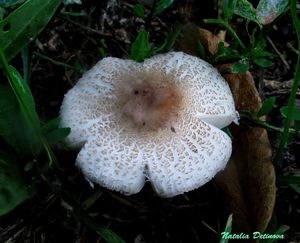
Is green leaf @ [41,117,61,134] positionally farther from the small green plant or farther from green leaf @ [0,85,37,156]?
the small green plant

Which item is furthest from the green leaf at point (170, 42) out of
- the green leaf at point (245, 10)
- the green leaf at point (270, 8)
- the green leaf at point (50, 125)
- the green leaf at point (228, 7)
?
the green leaf at point (50, 125)

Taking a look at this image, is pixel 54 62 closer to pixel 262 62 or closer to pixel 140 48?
pixel 140 48

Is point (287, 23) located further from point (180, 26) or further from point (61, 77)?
point (61, 77)

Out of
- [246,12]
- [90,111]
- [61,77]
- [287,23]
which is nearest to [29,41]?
[90,111]

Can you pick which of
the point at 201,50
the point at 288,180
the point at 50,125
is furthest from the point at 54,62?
the point at 288,180

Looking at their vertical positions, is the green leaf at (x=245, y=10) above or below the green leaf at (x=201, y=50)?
above

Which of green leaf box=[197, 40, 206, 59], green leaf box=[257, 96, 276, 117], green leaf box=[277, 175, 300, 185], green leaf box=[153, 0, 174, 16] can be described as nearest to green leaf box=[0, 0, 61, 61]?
green leaf box=[153, 0, 174, 16]

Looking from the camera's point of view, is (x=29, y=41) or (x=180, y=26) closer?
(x=29, y=41)

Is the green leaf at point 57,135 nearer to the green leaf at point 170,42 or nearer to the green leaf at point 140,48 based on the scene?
the green leaf at point 140,48
